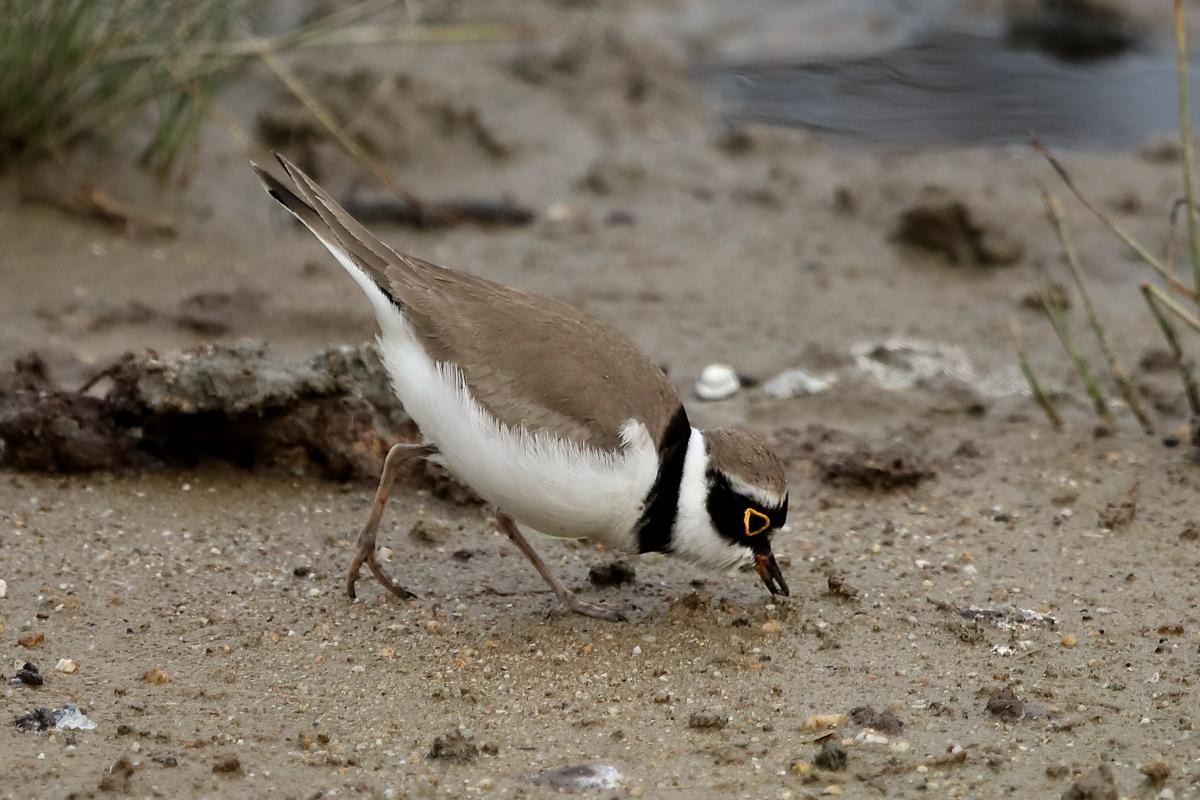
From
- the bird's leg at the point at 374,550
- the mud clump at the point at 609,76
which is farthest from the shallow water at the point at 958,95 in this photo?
the bird's leg at the point at 374,550

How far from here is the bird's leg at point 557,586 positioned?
17.8 feet

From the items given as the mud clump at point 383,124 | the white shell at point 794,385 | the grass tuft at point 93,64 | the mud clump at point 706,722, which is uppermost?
the grass tuft at point 93,64

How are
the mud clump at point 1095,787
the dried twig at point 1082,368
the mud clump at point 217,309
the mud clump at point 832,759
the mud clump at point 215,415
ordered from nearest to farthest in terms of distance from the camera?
the mud clump at point 1095,787
the mud clump at point 832,759
the mud clump at point 215,415
the dried twig at point 1082,368
the mud clump at point 217,309

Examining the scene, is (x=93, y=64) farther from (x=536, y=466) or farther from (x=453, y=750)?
(x=453, y=750)

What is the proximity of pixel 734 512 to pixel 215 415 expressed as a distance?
2.00 m

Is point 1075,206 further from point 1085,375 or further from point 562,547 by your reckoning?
point 562,547

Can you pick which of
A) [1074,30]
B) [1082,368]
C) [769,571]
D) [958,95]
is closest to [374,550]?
[769,571]

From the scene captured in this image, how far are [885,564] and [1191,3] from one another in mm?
8634

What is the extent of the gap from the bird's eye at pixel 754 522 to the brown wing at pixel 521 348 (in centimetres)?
39

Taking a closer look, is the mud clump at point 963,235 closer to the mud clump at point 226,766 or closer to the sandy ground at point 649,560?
the sandy ground at point 649,560

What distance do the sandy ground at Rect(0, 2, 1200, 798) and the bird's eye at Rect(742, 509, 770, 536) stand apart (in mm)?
318

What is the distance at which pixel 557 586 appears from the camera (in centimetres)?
550

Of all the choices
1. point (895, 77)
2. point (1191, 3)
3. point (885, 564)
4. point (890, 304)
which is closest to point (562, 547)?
point (885, 564)

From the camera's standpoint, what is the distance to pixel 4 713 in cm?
446
